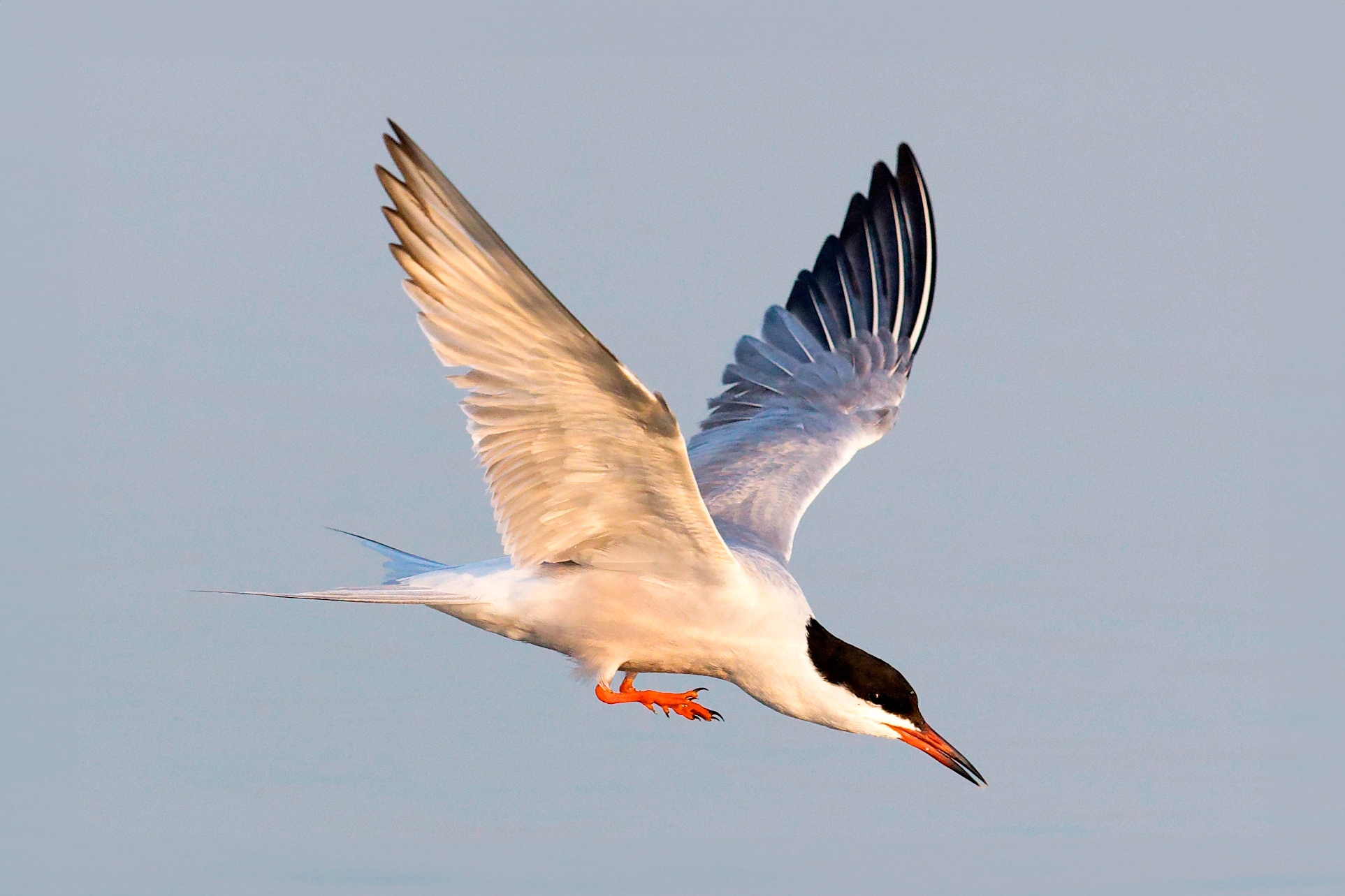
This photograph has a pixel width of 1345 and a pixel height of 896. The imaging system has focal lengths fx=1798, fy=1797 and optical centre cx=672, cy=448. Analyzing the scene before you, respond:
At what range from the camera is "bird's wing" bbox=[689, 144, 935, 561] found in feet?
31.0

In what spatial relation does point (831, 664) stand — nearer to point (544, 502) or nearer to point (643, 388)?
point (544, 502)

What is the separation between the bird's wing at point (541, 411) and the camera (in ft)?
20.3

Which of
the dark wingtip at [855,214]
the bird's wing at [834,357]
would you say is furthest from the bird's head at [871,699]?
the dark wingtip at [855,214]

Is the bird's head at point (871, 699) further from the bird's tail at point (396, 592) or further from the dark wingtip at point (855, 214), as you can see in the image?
the dark wingtip at point (855, 214)

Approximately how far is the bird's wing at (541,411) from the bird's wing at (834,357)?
1756 mm

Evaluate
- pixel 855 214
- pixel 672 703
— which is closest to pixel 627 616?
pixel 672 703

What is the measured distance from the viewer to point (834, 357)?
33.9ft

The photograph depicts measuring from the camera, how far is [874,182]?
10.5 meters

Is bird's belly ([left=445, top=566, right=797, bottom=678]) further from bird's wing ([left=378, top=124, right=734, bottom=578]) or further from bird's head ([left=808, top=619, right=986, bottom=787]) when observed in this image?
bird's head ([left=808, top=619, right=986, bottom=787])

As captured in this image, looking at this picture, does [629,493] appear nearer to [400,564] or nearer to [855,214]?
[400,564]

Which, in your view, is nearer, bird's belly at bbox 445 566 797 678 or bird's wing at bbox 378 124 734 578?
bird's wing at bbox 378 124 734 578

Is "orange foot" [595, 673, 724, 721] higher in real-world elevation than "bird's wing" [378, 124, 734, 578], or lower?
lower

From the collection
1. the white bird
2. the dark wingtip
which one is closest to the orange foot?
the white bird

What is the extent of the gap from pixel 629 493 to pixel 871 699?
1529 mm
